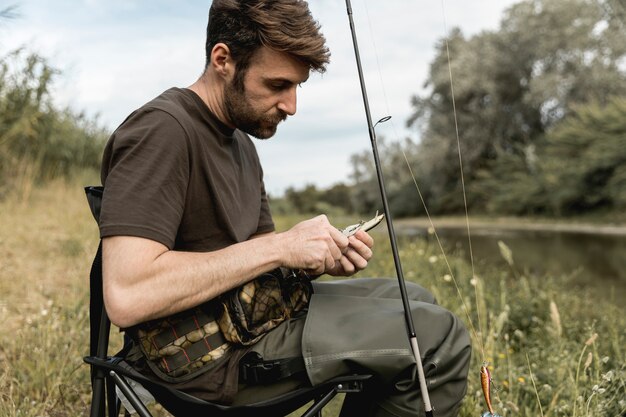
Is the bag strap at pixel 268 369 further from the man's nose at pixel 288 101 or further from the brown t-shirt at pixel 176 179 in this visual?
the man's nose at pixel 288 101

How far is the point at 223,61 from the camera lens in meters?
1.89

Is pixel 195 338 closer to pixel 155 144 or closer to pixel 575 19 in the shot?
pixel 155 144

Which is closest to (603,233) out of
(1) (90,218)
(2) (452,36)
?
(1) (90,218)

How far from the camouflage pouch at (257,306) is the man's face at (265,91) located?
0.48 m

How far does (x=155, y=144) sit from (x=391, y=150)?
41.3 meters

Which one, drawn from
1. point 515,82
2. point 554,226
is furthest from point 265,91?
point 515,82

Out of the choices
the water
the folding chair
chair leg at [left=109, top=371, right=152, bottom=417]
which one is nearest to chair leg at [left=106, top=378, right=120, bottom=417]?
the folding chair

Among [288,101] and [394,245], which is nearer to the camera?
[394,245]

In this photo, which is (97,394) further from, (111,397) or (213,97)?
(213,97)

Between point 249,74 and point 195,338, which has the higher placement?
point 249,74

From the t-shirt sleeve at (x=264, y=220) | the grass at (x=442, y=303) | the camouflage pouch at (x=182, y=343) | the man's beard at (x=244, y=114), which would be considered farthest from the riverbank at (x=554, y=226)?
the camouflage pouch at (x=182, y=343)

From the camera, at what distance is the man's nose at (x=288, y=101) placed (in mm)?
1933

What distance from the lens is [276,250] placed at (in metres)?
1.64

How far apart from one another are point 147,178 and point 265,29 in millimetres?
587
